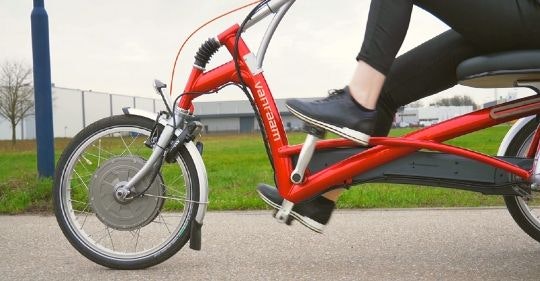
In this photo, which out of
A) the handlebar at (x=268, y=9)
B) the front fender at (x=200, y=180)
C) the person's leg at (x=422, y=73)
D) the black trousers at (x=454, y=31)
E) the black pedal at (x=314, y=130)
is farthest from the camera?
the front fender at (x=200, y=180)

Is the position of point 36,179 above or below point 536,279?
above

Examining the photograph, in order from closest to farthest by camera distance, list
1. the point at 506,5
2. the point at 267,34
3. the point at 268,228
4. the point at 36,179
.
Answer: the point at 506,5, the point at 267,34, the point at 268,228, the point at 36,179

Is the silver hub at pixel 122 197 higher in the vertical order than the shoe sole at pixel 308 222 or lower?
higher

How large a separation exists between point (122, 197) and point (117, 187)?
0.21 ft

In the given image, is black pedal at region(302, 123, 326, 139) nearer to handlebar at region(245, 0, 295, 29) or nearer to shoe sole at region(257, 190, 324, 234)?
shoe sole at region(257, 190, 324, 234)

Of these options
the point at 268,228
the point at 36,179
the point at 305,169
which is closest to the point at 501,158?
the point at 305,169

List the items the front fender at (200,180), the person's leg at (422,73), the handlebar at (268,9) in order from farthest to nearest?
the front fender at (200,180) < the handlebar at (268,9) < the person's leg at (422,73)

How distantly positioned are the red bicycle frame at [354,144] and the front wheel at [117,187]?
48 centimetres

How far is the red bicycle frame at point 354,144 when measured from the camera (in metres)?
2.57

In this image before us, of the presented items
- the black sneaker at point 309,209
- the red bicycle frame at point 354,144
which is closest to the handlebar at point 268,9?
the red bicycle frame at point 354,144

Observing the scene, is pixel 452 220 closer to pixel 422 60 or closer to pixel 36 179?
pixel 422 60

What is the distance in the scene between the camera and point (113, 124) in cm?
301

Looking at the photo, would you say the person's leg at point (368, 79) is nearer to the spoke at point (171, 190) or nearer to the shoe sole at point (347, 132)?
the shoe sole at point (347, 132)

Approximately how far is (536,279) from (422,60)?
1126 mm
